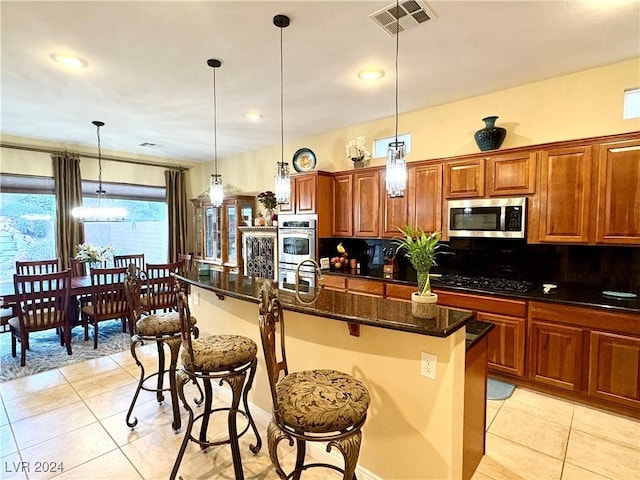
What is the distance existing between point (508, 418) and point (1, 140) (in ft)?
23.5

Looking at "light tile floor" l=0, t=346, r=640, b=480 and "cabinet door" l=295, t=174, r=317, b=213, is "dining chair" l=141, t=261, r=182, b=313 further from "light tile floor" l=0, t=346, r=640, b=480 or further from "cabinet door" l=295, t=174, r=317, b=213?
"cabinet door" l=295, t=174, r=317, b=213

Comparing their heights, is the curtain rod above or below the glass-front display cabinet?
above

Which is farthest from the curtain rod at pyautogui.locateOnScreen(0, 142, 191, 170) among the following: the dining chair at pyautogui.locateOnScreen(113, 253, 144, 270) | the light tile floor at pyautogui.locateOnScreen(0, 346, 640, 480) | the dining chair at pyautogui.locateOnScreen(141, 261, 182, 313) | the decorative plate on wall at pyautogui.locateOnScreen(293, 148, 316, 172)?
the light tile floor at pyautogui.locateOnScreen(0, 346, 640, 480)

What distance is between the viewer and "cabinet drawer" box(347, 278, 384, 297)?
387cm

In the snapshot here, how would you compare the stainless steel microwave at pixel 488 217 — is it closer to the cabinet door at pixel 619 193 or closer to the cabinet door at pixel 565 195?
the cabinet door at pixel 565 195

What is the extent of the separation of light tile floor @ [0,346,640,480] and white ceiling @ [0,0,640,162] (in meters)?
2.91

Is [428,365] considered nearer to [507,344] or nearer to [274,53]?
[507,344]

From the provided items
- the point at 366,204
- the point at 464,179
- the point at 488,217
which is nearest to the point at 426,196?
the point at 464,179

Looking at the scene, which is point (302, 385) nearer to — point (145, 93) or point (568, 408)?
point (568, 408)

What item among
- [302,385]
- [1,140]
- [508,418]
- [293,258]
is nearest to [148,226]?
[1,140]

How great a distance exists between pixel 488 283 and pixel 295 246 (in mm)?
2479

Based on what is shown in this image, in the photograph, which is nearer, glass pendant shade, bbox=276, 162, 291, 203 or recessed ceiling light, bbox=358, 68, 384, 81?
glass pendant shade, bbox=276, 162, 291, 203

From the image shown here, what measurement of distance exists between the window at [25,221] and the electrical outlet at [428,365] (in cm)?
586

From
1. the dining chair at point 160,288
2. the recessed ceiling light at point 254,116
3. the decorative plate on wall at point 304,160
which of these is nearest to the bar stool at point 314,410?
the recessed ceiling light at point 254,116
